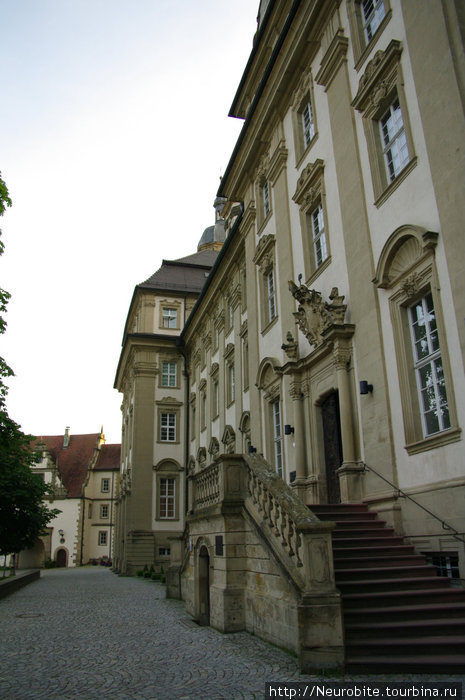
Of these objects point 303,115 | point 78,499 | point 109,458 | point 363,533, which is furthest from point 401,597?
point 109,458

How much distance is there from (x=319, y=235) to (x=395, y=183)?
150 inches

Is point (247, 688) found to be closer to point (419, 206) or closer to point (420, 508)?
point (420, 508)

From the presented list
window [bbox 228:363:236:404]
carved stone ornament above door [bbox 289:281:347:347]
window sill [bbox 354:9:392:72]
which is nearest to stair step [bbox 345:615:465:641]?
carved stone ornament above door [bbox 289:281:347:347]

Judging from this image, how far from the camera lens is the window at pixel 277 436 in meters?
16.1

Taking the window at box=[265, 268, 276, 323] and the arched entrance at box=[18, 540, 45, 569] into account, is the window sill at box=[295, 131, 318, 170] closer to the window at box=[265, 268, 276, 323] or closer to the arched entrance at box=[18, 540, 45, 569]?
the window at box=[265, 268, 276, 323]

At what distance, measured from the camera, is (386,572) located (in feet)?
27.8

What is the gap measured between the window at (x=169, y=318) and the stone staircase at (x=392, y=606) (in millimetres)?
27723

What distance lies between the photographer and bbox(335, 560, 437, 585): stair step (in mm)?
8250

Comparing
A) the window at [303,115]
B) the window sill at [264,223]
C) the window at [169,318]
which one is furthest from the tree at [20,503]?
the window at [303,115]

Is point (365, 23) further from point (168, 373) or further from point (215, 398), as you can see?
point (168, 373)

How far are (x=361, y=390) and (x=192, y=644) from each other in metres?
5.39

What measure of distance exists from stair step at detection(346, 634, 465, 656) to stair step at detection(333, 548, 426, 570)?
168 centimetres

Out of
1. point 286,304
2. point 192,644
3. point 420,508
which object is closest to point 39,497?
point 286,304

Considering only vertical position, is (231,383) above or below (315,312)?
above
